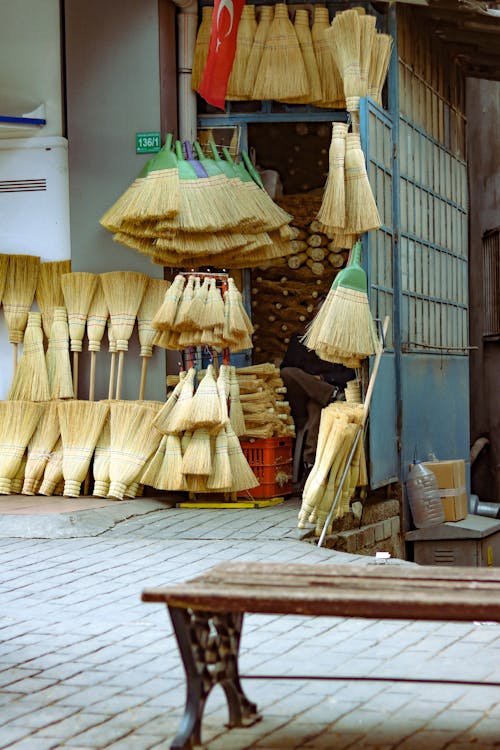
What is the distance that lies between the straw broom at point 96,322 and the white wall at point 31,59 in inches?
57.3

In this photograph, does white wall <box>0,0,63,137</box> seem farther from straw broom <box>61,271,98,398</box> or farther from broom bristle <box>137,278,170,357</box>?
broom bristle <box>137,278,170,357</box>

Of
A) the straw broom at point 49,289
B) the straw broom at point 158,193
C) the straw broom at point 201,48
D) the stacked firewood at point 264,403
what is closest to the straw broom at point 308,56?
the straw broom at point 201,48

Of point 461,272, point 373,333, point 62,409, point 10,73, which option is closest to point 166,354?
point 62,409

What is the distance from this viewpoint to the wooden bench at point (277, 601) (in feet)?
9.80

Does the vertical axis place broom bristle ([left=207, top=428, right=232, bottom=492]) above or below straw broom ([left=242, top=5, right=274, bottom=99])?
below

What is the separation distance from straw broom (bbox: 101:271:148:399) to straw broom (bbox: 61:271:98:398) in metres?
0.12

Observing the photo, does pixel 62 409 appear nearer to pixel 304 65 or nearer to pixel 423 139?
pixel 304 65

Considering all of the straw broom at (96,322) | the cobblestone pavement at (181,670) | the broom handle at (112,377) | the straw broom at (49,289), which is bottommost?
the cobblestone pavement at (181,670)

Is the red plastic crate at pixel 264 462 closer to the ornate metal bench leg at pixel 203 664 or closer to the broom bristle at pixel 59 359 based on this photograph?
the broom bristle at pixel 59 359

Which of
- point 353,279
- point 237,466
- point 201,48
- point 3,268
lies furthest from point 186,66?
point 237,466

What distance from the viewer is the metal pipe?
9156mm

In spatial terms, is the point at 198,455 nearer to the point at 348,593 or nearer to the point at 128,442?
the point at 128,442

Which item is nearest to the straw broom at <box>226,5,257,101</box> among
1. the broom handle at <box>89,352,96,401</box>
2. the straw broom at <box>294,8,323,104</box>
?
the straw broom at <box>294,8,323,104</box>

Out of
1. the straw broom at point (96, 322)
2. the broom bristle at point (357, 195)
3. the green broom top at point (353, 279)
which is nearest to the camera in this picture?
the green broom top at point (353, 279)
